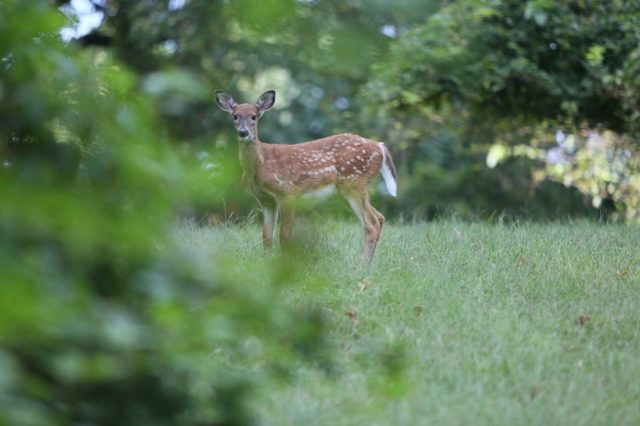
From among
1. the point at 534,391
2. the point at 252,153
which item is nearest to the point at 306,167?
the point at 252,153

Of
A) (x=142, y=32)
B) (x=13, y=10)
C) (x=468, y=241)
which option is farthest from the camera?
(x=142, y=32)

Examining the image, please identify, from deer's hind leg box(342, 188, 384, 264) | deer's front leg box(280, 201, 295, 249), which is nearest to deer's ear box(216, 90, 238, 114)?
deer's hind leg box(342, 188, 384, 264)

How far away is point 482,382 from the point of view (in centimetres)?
541

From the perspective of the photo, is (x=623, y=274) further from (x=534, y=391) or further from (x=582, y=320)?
(x=534, y=391)

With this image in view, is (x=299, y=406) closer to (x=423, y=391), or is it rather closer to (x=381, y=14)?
(x=423, y=391)

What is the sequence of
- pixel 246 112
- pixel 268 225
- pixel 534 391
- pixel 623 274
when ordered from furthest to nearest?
pixel 246 112 → pixel 268 225 → pixel 623 274 → pixel 534 391

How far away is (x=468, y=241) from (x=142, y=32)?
564 cm

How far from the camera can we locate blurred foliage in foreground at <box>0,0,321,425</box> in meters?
2.37

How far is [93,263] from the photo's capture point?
9.14 ft

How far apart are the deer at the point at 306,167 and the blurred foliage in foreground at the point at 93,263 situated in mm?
5384

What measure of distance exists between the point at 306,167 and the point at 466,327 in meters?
2.73

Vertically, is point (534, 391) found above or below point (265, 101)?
above

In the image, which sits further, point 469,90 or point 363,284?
point 469,90

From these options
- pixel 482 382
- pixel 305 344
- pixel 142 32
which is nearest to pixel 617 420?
Answer: pixel 482 382
